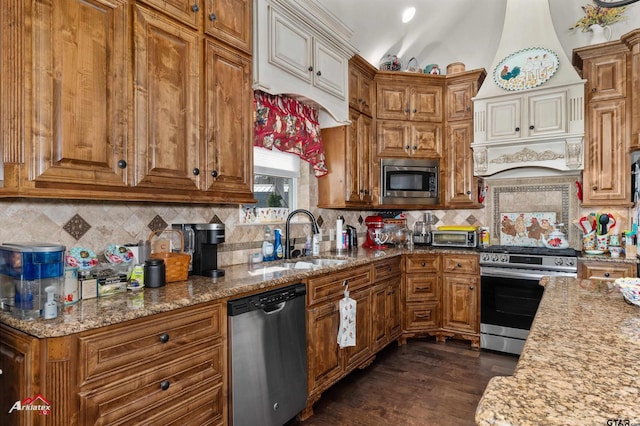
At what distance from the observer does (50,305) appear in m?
1.26

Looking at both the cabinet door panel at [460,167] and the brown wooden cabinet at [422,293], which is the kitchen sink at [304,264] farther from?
the cabinet door panel at [460,167]

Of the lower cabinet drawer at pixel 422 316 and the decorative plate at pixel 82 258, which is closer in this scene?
the decorative plate at pixel 82 258

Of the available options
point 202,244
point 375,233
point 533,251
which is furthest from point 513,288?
point 202,244

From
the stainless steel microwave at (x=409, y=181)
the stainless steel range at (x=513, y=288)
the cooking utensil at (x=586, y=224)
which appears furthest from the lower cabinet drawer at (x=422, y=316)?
the cooking utensil at (x=586, y=224)

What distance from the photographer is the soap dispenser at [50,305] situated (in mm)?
1256

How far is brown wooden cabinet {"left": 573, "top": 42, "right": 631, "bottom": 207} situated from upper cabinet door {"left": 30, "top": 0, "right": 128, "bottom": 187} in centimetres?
375

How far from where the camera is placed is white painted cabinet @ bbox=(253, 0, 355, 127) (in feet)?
7.58

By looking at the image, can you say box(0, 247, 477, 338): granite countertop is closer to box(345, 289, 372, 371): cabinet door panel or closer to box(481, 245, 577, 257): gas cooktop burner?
box(345, 289, 372, 371): cabinet door panel

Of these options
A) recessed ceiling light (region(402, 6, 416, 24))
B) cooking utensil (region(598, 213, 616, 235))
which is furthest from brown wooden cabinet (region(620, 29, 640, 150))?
recessed ceiling light (region(402, 6, 416, 24))

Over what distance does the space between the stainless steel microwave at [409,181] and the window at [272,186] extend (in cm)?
104

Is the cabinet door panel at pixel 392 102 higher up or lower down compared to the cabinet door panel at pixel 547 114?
higher up

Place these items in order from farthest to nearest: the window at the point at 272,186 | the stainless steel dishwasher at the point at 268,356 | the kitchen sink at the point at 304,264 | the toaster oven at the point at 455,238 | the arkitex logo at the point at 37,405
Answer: the toaster oven at the point at 455,238 < the window at the point at 272,186 < the kitchen sink at the point at 304,264 < the stainless steel dishwasher at the point at 268,356 < the arkitex logo at the point at 37,405

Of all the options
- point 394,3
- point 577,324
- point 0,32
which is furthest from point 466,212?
point 0,32

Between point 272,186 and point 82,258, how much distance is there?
1.68 meters
